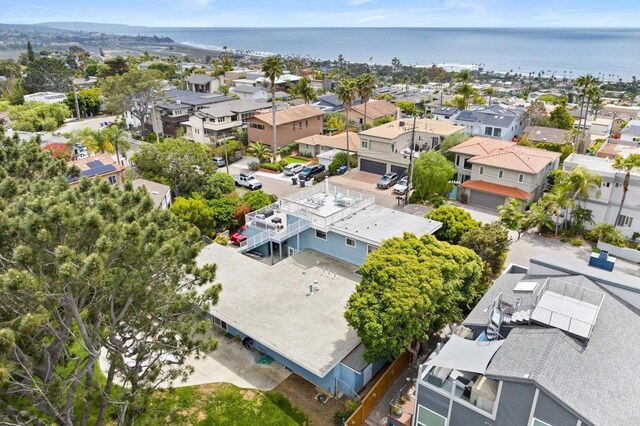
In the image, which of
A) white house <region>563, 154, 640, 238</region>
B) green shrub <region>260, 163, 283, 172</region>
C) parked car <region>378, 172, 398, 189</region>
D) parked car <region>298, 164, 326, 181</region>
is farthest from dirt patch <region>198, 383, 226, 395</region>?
green shrub <region>260, 163, 283, 172</region>

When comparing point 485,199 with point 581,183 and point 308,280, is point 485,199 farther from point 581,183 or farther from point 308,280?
point 308,280

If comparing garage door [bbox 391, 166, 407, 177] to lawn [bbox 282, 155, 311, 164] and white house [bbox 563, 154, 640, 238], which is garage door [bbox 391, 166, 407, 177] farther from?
white house [bbox 563, 154, 640, 238]

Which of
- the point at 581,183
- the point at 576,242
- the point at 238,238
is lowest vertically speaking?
the point at 238,238

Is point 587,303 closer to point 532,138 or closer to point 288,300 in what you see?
point 288,300

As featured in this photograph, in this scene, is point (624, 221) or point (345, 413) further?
point (624, 221)

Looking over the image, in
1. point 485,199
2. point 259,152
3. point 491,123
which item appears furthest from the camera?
point 491,123

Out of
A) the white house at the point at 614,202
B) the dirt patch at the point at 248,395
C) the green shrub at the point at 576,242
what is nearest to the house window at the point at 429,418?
the dirt patch at the point at 248,395

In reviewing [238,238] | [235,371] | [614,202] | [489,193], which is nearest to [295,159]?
[238,238]
